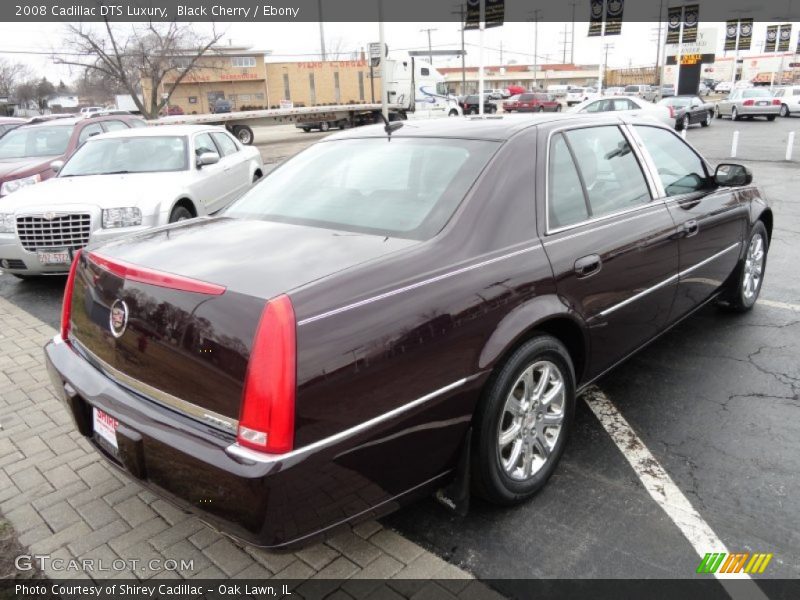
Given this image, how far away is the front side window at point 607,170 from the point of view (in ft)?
10.7

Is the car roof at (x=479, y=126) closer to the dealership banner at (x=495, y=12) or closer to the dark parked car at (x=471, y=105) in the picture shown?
the dealership banner at (x=495, y=12)

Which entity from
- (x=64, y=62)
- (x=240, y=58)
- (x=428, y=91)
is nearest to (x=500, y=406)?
(x=428, y=91)

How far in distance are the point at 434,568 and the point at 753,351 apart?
10.6 feet

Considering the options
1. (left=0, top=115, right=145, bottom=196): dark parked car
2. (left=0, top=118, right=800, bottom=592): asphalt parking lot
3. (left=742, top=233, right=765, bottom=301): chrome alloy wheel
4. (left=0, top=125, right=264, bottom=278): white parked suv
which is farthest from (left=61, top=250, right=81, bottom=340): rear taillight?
(left=0, top=115, right=145, bottom=196): dark parked car

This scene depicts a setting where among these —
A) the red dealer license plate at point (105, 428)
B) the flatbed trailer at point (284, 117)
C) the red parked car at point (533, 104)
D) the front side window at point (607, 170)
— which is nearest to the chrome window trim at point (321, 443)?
the red dealer license plate at point (105, 428)

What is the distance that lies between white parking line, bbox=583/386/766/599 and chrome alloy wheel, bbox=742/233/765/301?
206 centimetres

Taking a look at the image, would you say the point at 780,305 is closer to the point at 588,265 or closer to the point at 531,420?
the point at 588,265

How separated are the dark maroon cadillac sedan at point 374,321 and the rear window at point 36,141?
27.6 ft

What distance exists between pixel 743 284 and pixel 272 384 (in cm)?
443

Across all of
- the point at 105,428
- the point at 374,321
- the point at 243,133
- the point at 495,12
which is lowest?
the point at 105,428

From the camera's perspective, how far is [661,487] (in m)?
2.94

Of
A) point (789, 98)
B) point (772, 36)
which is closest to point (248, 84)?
point (772, 36)

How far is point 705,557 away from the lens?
8.16 feet

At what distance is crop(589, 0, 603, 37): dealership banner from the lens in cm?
3042
